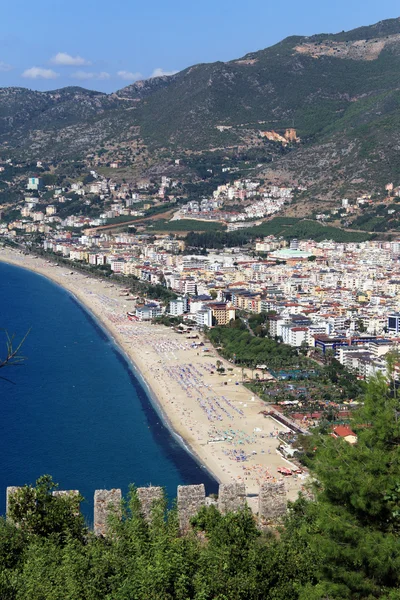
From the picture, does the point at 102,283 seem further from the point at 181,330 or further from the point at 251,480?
the point at 251,480

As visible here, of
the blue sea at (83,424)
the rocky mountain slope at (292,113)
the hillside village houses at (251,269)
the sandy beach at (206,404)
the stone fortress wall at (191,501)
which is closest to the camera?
the stone fortress wall at (191,501)

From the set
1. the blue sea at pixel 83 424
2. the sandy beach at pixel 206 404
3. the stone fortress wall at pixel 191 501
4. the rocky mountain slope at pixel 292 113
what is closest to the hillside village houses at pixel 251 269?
the sandy beach at pixel 206 404

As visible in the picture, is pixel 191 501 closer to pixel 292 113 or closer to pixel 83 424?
pixel 83 424

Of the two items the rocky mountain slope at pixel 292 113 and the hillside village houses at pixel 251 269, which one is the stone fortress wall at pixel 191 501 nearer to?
the hillside village houses at pixel 251 269

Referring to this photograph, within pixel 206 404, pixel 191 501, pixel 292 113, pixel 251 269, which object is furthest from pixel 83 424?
pixel 292 113

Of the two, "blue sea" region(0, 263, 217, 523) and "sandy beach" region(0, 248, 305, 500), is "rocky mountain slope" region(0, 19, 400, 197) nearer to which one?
"sandy beach" region(0, 248, 305, 500)

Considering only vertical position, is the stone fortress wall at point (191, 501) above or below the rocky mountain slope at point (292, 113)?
below
